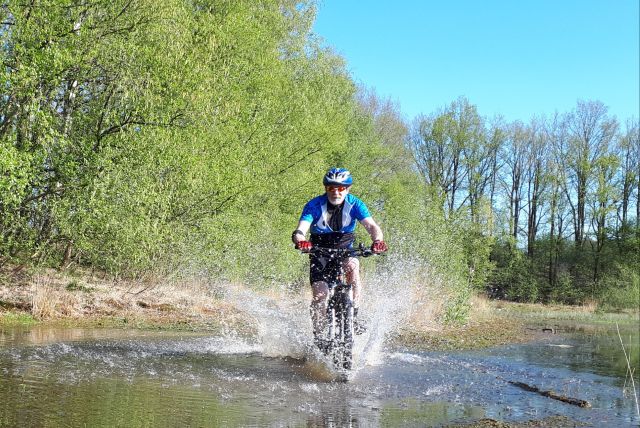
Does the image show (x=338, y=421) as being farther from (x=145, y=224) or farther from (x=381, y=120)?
(x=381, y=120)

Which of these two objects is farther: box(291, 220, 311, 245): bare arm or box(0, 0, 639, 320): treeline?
box(0, 0, 639, 320): treeline

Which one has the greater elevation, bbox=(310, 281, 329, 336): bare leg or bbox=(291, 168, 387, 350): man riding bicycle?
bbox=(291, 168, 387, 350): man riding bicycle

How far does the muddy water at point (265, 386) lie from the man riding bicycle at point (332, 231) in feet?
2.35

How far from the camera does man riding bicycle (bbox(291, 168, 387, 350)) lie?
279 inches

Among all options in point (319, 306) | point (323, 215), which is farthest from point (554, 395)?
point (323, 215)

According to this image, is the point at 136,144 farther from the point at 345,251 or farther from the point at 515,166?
the point at 515,166

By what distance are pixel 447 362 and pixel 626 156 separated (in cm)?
4385

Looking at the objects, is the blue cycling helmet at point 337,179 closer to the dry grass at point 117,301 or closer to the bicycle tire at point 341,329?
the bicycle tire at point 341,329

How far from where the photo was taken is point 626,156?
46.2 metres

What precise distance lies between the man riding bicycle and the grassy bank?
13.8ft

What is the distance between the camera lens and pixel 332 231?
734cm

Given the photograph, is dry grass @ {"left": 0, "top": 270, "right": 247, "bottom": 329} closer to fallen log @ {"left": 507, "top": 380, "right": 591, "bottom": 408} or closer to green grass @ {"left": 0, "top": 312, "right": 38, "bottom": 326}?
green grass @ {"left": 0, "top": 312, "right": 38, "bottom": 326}

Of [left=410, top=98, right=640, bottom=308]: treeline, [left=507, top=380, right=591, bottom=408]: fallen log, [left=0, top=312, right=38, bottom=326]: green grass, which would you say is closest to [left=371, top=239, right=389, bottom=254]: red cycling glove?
[left=507, top=380, right=591, bottom=408]: fallen log

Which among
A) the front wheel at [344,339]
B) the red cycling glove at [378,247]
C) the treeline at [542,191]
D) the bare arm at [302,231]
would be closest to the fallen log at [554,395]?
the front wheel at [344,339]
